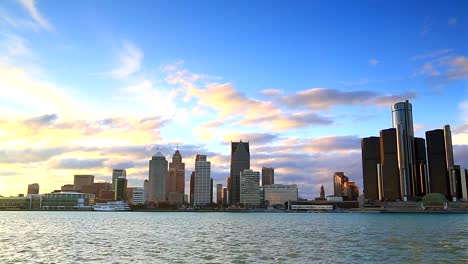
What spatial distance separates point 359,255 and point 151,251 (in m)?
28.3

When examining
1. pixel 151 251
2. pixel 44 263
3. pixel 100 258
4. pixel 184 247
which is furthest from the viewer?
pixel 184 247

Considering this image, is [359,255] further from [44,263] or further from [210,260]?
[44,263]

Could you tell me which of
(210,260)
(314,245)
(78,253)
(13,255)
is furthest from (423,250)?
(13,255)

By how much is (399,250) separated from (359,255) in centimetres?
912

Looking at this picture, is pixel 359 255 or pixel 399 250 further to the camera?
pixel 399 250

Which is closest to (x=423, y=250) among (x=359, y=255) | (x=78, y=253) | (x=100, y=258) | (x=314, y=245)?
(x=359, y=255)

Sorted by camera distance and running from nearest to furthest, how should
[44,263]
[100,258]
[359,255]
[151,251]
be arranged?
[44,263]
[100,258]
[359,255]
[151,251]

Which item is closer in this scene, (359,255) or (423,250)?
(359,255)

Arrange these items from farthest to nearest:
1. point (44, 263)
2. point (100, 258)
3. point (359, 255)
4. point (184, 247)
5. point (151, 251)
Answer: point (184, 247) < point (151, 251) < point (359, 255) < point (100, 258) < point (44, 263)

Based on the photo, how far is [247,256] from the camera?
2227 inches

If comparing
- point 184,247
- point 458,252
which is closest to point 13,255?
point 184,247

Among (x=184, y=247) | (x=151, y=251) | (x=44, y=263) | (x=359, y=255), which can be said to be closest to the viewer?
(x=44, y=263)

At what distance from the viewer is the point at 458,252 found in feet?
197

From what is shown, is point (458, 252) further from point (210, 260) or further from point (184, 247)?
point (184, 247)
